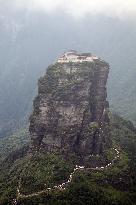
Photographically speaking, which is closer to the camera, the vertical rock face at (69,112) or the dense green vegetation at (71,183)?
the dense green vegetation at (71,183)

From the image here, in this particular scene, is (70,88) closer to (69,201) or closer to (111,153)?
(111,153)

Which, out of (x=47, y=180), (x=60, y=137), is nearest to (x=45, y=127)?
(x=60, y=137)

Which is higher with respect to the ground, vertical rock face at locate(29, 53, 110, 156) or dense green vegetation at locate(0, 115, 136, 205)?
vertical rock face at locate(29, 53, 110, 156)

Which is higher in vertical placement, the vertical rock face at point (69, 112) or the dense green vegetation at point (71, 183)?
the vertical rock face at point (69, 112)

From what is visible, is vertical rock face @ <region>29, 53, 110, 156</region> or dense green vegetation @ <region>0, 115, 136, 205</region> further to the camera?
vertical rock face @ <region>29, 53, 110, 156</region>
